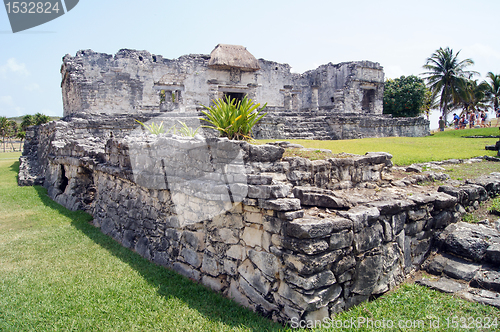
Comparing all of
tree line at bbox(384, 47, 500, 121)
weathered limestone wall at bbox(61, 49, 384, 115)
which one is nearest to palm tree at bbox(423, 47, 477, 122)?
tree line at bbox(384, 47, 500, 121)

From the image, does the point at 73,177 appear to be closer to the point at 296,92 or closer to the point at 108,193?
the point at 108,193

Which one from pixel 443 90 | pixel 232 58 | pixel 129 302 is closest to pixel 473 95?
pixel 443 90

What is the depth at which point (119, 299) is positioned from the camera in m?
3.73

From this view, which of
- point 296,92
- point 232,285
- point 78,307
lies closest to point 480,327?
point 232,285

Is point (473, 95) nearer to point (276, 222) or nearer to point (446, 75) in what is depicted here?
point (446, 75)

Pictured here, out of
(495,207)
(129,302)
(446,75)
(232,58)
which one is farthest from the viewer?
(446,75)

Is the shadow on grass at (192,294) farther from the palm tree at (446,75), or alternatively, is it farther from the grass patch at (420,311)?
the palm tree at (446,75)

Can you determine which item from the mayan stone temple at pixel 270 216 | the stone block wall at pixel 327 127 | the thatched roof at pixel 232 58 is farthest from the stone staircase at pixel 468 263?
the thatched roof at pixel 232 58

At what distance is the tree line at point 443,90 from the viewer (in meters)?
27.3

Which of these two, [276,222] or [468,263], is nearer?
[276,222]

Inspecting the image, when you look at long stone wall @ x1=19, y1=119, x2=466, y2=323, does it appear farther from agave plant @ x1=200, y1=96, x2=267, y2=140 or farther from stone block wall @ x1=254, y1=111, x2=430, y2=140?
stone block wall @ x1=254, y1=111, x2=430, y2=140

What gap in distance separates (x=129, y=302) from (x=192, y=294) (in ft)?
2.33

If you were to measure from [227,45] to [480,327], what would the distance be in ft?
66.2

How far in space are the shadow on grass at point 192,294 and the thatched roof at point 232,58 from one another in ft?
51.4
